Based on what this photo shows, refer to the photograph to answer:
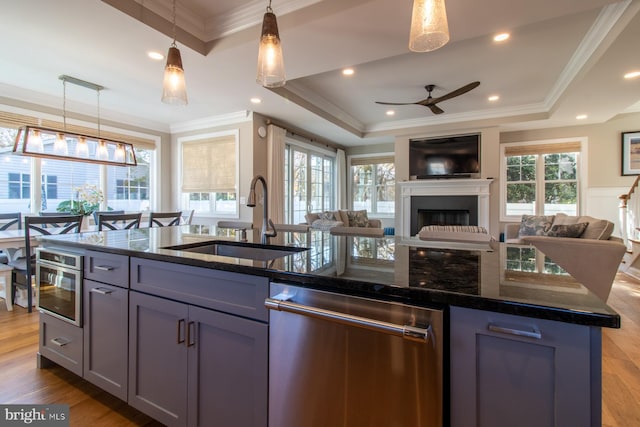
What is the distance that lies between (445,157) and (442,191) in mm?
668

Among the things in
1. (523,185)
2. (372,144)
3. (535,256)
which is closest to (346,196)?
(372,144)

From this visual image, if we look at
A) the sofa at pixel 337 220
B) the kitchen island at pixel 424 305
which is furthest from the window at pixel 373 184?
the kitchen island at pixel 424 305

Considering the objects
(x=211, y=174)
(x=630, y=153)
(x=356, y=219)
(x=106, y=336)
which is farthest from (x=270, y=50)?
(x=630, y=153)

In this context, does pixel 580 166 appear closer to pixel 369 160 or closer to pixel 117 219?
pixel 369 160

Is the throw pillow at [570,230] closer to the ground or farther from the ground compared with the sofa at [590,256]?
farther from the ground

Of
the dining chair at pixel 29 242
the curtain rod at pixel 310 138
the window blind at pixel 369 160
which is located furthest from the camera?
the window blind at pixel 369 160

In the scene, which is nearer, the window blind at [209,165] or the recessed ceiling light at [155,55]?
the recessed ceiling light at [155,55]

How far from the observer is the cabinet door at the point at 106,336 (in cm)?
151

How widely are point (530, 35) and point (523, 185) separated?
3801 millimetres

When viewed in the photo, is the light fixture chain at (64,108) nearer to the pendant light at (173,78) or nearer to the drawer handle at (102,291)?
the pendant light at (173,78)

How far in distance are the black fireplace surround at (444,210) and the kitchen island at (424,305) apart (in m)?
4.32

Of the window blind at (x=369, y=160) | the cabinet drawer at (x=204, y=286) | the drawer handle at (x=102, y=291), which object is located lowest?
the drawer handle at (x=102, y=291)

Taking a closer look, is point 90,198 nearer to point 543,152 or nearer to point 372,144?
point 372,144

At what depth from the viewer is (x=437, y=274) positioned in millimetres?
1003
